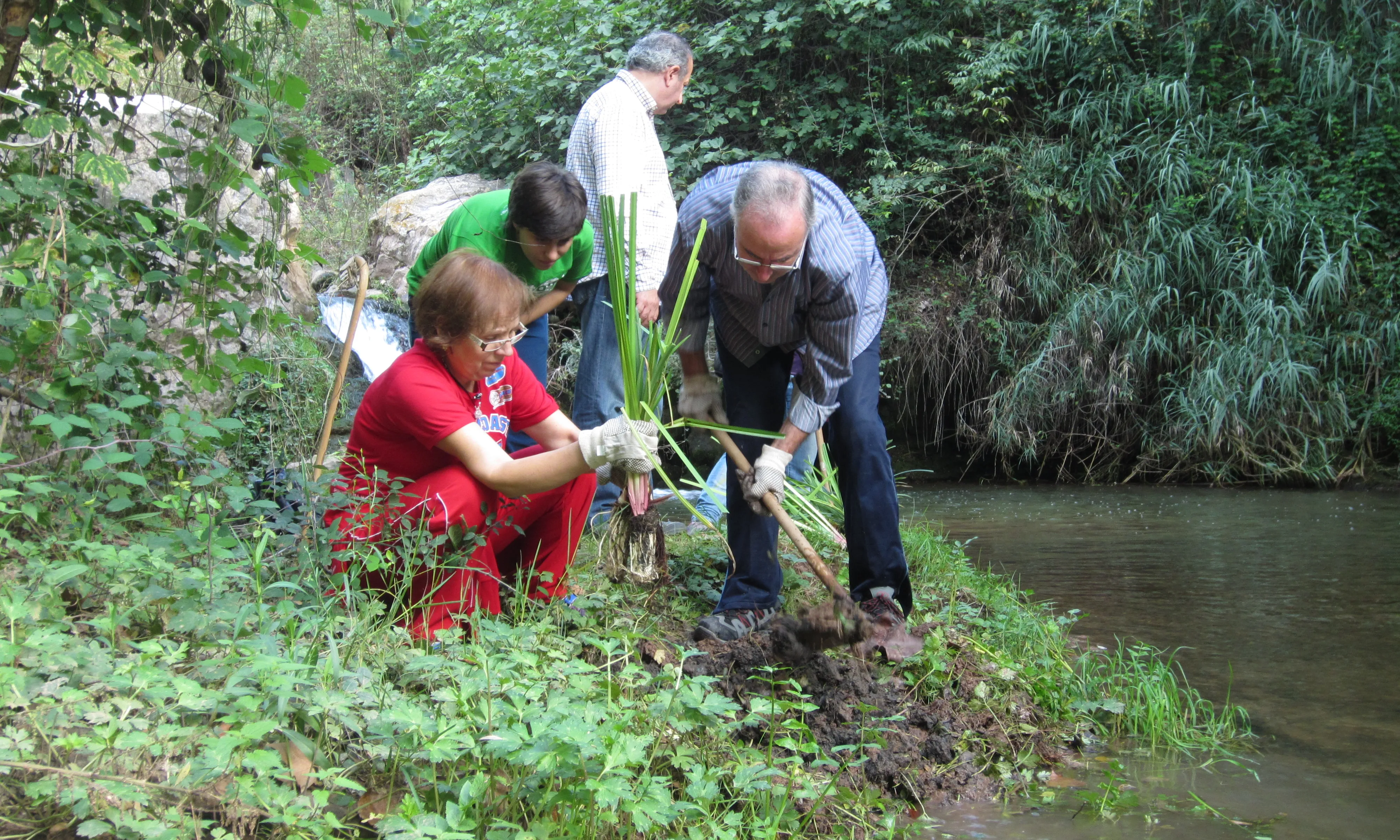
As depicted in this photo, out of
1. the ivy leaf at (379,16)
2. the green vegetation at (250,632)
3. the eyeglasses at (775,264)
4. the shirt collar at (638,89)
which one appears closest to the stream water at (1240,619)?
the green vegetation at (250,632)

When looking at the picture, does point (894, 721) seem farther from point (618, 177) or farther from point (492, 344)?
point (618, 177)

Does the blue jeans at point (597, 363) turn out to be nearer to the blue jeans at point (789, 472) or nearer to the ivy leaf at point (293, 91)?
the blue jeans at point (789, 472)

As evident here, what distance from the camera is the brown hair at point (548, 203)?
10.0 feet

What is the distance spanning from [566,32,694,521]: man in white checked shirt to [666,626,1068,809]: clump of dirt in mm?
1384

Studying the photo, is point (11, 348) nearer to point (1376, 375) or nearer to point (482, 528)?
point (482, 528)

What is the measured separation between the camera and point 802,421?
2.87 m

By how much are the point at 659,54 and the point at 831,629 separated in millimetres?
2576

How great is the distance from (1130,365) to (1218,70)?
2.62 m

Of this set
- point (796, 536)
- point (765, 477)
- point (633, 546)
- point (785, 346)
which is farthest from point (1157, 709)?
point (633, 546)

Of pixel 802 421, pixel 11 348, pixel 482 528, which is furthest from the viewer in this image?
pixel 802 421

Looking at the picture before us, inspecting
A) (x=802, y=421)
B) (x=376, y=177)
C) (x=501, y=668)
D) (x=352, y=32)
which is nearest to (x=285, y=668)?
(x=501, y=668)

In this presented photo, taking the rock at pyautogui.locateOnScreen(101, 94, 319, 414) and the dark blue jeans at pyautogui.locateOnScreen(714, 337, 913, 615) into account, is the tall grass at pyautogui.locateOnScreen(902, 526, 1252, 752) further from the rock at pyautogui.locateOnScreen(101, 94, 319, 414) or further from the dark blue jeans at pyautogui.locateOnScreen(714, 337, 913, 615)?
the rock at pyautogui.locateOnScreen(101, 94, 319, 414)

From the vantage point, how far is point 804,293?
9.27ft

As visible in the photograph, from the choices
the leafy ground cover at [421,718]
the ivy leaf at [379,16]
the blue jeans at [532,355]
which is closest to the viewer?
the leafy ground cover at [421,718]
